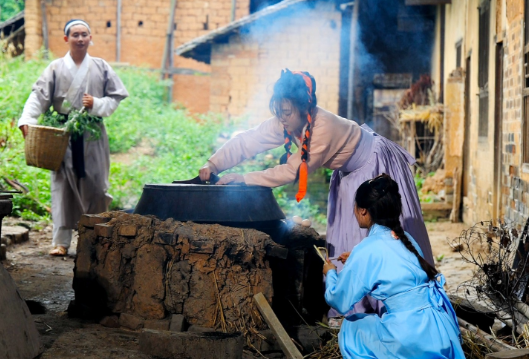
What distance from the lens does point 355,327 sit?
10.7 ft

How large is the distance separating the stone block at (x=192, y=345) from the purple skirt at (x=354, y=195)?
99cm

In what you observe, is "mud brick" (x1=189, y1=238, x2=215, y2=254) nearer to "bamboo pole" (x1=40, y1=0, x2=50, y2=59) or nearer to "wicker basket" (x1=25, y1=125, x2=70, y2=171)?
"wicker basket" (x1=25, y1=125, x2=70, y2=171)

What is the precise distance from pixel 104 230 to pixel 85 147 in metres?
2.49

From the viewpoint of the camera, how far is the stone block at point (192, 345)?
A: 3.49m

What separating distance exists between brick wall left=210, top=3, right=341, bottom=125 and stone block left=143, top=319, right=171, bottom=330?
34.0 feet

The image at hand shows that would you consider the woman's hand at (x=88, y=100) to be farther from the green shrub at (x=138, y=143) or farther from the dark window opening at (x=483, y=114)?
the dark window opening at (x=483, y=114)

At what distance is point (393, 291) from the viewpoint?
9.98 ft

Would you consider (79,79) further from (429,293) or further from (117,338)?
(429,293)

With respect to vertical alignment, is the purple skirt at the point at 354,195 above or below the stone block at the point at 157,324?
above

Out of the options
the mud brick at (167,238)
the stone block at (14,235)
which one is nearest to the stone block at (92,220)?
the mud brick at (167,238)

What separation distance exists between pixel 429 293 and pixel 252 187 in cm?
152

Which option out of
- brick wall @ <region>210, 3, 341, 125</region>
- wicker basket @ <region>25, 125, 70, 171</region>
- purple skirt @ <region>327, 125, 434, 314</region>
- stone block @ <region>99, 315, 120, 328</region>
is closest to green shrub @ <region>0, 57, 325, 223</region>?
brick wall @ <region>210, 3, 341, 125</region>

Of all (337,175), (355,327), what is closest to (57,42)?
(337,175)

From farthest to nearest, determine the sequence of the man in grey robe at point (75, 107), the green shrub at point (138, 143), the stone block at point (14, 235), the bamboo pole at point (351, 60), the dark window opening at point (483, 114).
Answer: the bamboo pole at point (351, 60) < the green shrub at point (138, 143) < the dark window opening at point (483, 114) < the stone block at point (14, 235) < the man in grey robe at point (75, 107)
